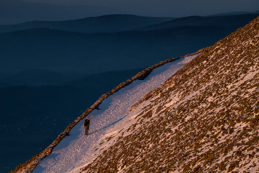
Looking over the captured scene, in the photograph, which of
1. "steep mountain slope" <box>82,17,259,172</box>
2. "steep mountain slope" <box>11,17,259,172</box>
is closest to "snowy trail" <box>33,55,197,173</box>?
"steep mountain slope" <box>11,17,259,172</box>

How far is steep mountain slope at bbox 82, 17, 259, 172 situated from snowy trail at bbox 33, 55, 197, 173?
200 centimetres

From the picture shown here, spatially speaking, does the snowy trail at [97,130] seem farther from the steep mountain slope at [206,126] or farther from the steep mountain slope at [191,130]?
the steep mountain slope at [206,126]

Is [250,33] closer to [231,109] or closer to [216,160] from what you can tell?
[231,109]

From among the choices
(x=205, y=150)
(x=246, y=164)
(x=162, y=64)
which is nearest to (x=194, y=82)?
(x=205, y=150)

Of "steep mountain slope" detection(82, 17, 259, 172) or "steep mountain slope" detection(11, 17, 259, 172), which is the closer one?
"steep mountain slope" detection(82, 17, 259, 172)

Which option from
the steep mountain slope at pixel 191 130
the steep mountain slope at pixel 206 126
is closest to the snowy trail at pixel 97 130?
the steep mountain slope at pixel 191 130

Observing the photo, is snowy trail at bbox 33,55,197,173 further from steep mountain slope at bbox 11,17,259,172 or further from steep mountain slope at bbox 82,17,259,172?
steep mountain slope at bbox 82,17,259,172

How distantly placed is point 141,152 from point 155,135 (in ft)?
5.13

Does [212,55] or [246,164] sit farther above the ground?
[212,55]

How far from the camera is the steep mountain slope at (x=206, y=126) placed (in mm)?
12711

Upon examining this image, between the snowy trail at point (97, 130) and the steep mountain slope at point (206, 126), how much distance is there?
200 centimetres

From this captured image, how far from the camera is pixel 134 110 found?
3253 centimetres

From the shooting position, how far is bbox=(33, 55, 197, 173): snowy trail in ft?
89.1

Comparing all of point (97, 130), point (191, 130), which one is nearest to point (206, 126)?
point (191, 130)
